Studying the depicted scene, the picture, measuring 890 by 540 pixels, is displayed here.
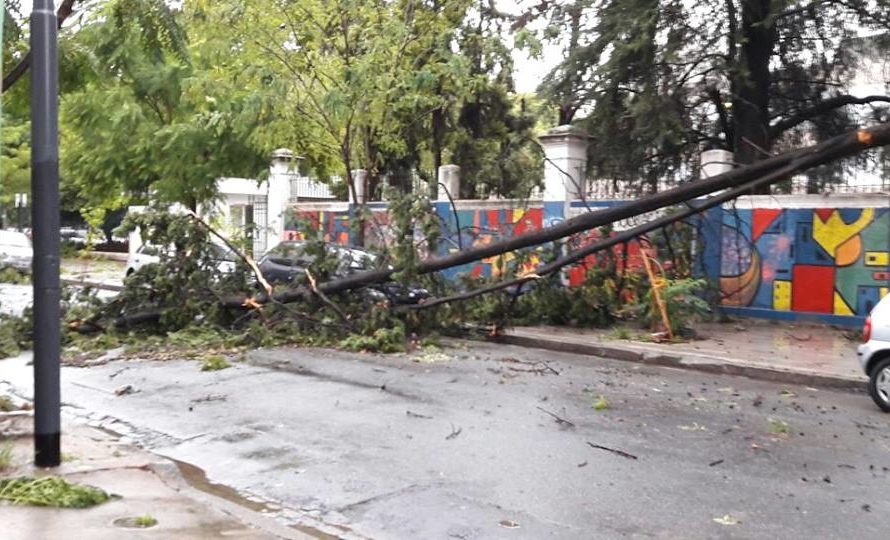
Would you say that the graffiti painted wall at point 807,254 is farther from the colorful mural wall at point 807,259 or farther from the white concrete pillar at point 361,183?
the white concrete pillar at point 361,183

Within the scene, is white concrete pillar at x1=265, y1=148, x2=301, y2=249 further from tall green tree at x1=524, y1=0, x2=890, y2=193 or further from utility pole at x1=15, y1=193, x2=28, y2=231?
utility pole at x1=15, y1=193, x2=28, y2=231

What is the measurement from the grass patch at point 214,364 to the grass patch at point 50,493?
5618 mm

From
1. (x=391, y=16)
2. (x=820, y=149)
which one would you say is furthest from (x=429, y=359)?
(x=391, y=16)

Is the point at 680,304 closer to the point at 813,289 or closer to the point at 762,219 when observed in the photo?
the point at 813,289

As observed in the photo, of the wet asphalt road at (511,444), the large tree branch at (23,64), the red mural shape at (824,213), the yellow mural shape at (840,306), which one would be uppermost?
the large tree branch at (23,64)

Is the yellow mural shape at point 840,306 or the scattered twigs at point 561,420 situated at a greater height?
the yellow mural shape at point 840,306

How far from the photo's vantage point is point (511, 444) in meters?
7.59

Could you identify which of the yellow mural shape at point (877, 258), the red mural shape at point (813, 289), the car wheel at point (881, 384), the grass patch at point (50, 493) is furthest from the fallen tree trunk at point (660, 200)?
the grass patch at point (50, 493)

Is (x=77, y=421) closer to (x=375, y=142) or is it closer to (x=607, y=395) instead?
(x=607, y=395)

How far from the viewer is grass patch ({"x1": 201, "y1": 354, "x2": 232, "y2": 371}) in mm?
11250

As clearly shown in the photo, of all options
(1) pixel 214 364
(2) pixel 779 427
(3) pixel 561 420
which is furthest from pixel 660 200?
(1) pixel 214 364

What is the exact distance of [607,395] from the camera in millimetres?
9875

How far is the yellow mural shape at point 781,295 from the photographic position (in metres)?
16.2

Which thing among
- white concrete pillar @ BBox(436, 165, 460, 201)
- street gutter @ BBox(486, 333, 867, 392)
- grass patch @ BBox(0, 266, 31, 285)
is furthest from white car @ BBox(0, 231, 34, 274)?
→ street gutter @ BBox(486, 333, 867, 392)
